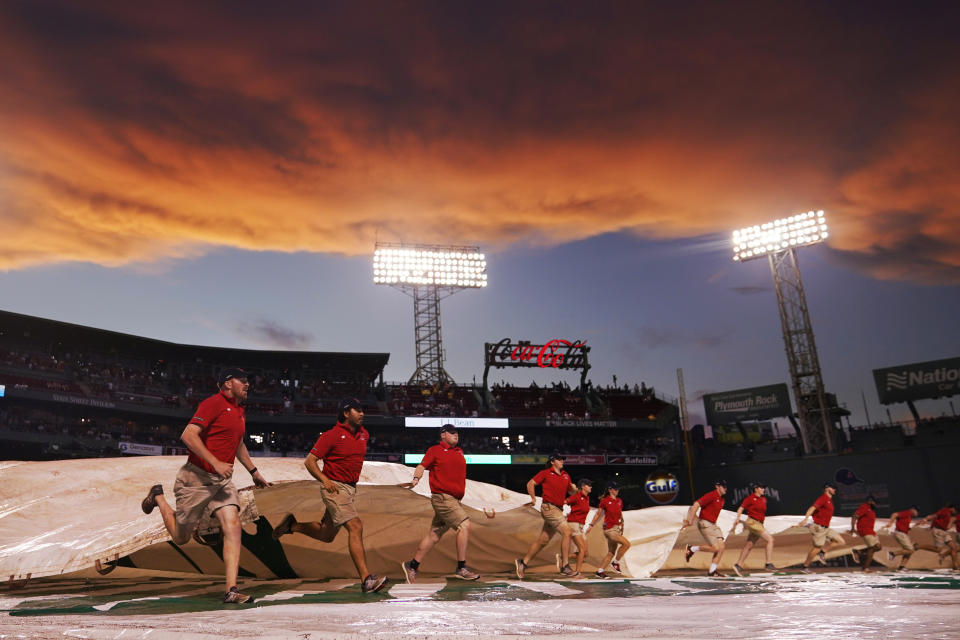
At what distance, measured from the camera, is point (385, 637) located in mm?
3367

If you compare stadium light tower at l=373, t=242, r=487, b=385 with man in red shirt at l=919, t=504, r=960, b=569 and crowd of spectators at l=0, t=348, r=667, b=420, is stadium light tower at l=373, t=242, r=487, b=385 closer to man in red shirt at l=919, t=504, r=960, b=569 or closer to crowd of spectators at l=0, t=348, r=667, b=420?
crowd of spectators at l=0, t=348, r=667, b=420

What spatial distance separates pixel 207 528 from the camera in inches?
225

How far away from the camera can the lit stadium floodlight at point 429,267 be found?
46312 millimetres

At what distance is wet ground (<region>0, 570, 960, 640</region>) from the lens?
3.49 metres

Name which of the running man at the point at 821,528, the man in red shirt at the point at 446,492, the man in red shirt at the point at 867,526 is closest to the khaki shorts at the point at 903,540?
the man in red shirt at the point at 867,526

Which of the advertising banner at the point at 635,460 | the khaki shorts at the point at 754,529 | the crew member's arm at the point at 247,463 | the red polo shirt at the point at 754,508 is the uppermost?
the advertising banner at the point at 635,460

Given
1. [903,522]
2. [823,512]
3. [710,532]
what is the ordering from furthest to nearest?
[903,522] < [823,512] < [710,532]

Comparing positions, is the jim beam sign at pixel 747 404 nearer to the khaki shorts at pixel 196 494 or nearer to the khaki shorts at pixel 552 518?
the khaki shorts at pixel 552 518

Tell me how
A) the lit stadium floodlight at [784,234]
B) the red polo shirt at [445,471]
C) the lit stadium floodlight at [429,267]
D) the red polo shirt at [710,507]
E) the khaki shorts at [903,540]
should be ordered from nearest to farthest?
the red polo shirt at [445,471] → the red polo shirt at [710,507] → the khaki shorts at [903,540] → the lit stadium floodlight at [784,234] → the lit stadium floodlight at [429,267]

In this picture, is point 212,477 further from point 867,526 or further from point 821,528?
point 867,526

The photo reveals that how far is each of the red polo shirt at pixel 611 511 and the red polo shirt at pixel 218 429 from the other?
714 centimetres

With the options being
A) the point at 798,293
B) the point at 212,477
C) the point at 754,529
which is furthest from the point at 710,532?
the point at 798,293

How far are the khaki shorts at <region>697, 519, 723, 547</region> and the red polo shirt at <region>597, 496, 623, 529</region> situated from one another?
60.2 inches

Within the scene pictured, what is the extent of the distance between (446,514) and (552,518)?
2.40m
